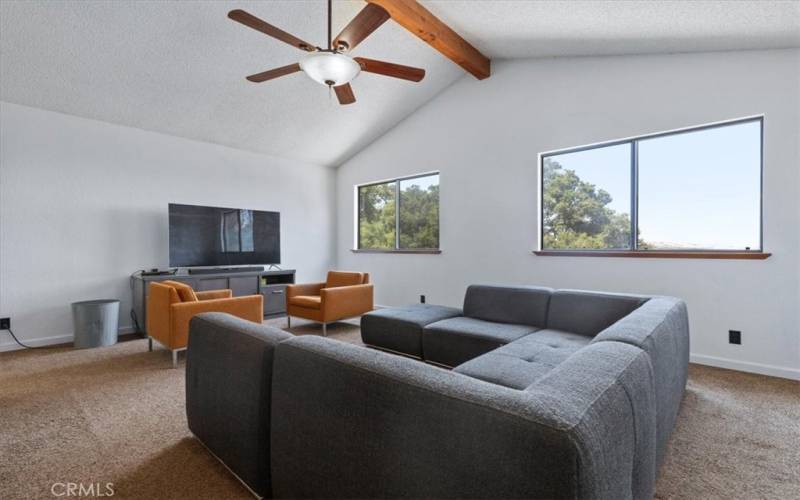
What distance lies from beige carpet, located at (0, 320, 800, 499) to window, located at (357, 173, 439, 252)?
3177 millimetres

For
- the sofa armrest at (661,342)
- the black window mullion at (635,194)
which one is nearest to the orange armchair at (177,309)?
the sofa armrest at (661,342)

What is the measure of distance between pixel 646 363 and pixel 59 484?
2.36m

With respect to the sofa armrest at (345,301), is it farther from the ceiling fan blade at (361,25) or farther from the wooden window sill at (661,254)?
the ceiling fan blade at (361,25)

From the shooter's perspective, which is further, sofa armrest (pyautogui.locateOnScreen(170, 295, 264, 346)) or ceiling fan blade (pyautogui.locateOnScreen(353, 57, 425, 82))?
sofa armrest (pyautogui.locateOnScreen(170, 295, 264, 346))

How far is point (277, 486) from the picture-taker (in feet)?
4.15

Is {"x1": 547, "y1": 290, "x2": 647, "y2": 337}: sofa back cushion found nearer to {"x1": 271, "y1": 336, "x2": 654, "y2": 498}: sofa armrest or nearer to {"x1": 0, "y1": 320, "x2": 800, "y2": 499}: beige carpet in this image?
{"x1": 0, "y1": 320, "x2": 800, "y2": 499}: beige carpet

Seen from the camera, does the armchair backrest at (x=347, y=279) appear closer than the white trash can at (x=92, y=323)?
No

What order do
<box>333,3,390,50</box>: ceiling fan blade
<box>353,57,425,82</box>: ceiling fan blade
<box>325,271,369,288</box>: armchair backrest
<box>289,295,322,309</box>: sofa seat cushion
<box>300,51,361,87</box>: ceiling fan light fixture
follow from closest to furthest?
1. <box>333,3,390,50</box>: ceiling fan blade
2. <box>300,51,361,87</box>: ceiling fan light fixture
3. <box>353,57,425,82</box>: ceiling fan blade
4. <box>289,295,322,309</box>: sofa seat cushion
5. <box>325,271,369,288</box>: armchair backrest

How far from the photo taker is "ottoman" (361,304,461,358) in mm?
3010

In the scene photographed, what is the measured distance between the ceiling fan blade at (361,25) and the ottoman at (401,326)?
2118 millimetres

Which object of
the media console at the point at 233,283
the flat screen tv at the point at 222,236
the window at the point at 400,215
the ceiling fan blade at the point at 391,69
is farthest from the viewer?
the window at the point at 400,215

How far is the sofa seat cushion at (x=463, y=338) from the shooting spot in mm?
2539

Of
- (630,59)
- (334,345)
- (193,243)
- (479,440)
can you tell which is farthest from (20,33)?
(630,59)

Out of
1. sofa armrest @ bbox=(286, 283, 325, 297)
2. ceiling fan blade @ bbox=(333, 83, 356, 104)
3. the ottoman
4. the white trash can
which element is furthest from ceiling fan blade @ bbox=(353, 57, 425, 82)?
the white trash can
